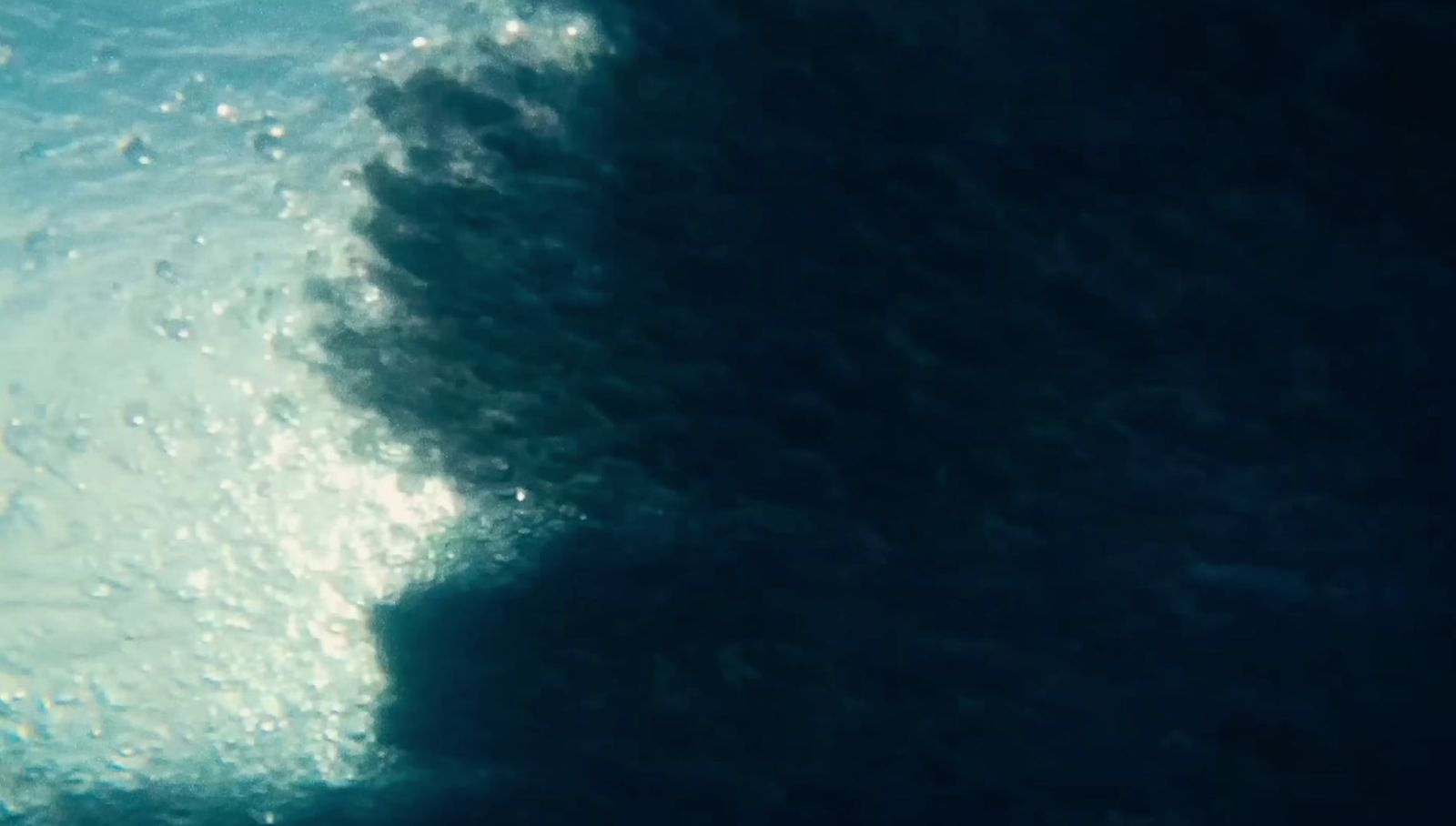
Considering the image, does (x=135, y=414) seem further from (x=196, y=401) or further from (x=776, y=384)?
(x=776, y=384)

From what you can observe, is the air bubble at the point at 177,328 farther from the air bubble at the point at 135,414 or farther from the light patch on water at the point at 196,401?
the air bubble at the point at 135,414

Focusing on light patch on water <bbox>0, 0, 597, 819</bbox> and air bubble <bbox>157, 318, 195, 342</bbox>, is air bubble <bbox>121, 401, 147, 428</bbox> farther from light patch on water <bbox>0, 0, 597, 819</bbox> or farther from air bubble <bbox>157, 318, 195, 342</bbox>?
air bubble <bbox>157, 318, 195, 342</bbox>

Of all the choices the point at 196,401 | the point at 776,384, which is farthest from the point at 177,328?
the point at 776,384

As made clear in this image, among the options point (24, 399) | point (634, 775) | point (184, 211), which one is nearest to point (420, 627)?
point (634, 775)

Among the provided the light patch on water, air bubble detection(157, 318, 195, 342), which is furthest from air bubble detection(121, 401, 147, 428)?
air bubble detection(157, 318, 195, 342)

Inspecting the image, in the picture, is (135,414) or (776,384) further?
(135,414)
